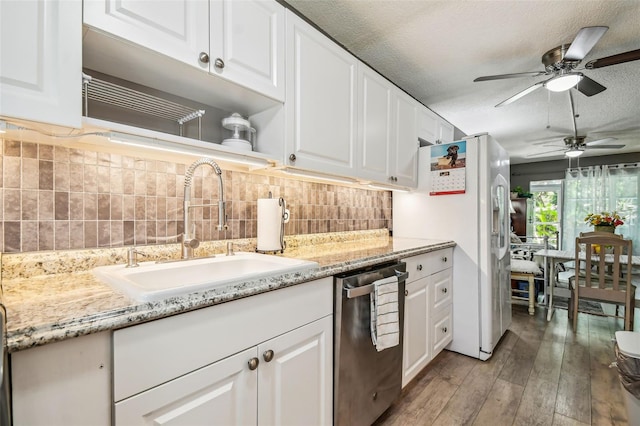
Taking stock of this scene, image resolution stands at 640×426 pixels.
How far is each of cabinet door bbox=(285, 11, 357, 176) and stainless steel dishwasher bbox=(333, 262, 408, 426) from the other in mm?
653

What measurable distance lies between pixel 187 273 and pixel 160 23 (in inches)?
36.6

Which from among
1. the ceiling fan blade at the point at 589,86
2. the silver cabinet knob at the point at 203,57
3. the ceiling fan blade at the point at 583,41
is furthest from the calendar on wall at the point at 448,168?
the silver cabinet knob at the point at 203,57

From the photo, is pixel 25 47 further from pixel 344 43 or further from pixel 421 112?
pixel 421 112

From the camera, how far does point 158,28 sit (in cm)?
101

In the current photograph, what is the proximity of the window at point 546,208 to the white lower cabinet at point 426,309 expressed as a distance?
17.9 feet

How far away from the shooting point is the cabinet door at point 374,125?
75.5 inches

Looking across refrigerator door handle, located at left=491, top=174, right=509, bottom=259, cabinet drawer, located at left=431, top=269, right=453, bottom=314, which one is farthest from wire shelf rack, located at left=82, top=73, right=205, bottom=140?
refrigerator door handle, located at left=491, top=174, right=509, bottom=259

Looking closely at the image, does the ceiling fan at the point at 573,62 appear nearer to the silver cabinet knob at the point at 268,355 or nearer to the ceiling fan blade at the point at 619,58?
the ceiling fan blade at the point at 619,58

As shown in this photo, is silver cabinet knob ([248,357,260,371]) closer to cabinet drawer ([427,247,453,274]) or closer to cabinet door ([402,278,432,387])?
cabinet door ([402,278,432,387])

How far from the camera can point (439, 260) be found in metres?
2.23

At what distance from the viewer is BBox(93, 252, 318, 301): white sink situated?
32.1 inches

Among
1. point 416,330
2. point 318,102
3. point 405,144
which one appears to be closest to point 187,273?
point 318,102

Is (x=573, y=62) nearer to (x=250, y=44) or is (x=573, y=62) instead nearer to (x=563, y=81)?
(x=563, y=81)

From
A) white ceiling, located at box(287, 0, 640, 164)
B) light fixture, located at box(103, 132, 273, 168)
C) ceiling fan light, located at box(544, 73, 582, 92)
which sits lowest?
light fixture, located at box(103, 132, 273, 168)
